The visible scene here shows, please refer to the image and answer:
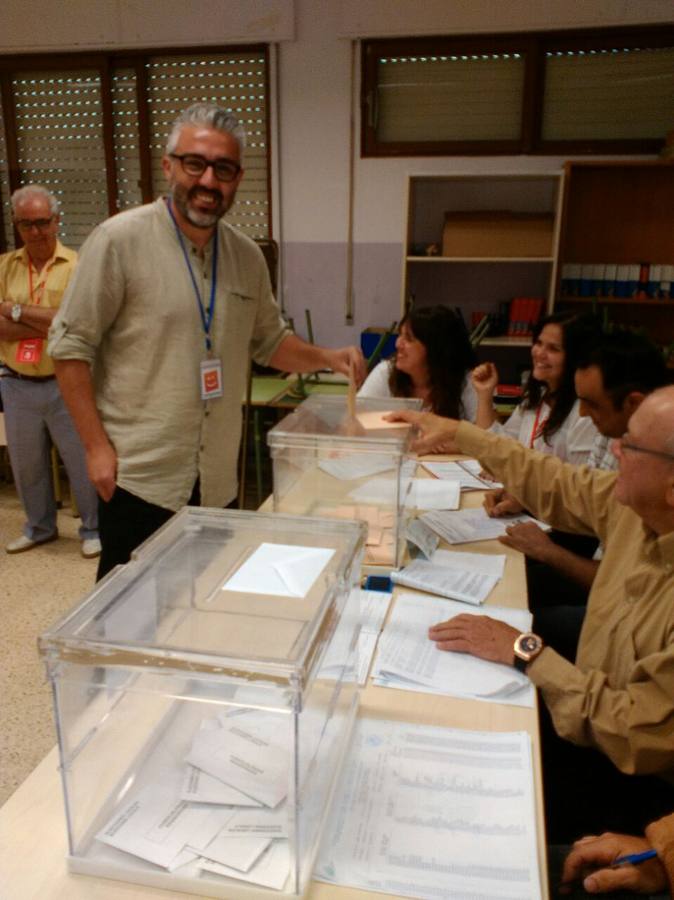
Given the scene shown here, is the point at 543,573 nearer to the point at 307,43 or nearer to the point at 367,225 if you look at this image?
the point at 367,225

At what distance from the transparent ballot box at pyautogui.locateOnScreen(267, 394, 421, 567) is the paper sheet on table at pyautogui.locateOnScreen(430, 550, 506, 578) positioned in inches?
4.4

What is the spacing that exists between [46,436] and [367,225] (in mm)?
2351

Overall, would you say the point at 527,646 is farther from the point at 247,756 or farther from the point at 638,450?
the point at 247,756

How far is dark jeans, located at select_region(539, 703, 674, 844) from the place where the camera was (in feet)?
4.21

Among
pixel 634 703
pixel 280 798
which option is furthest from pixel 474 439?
pixel 280 798

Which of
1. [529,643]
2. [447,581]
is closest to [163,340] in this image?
[447,581]

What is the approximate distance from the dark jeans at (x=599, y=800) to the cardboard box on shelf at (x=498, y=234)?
3173 mm

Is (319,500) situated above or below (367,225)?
below

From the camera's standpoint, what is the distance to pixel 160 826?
0.86 m

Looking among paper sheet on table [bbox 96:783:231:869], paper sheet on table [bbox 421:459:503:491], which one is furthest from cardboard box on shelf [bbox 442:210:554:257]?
paper sheet on table [bbox 96:783:231:869]

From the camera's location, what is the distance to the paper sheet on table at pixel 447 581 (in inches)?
59.5

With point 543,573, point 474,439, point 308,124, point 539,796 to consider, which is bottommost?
point 543,573

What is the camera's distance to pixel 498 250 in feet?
13.2

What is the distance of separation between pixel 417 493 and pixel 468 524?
0.89 feet
